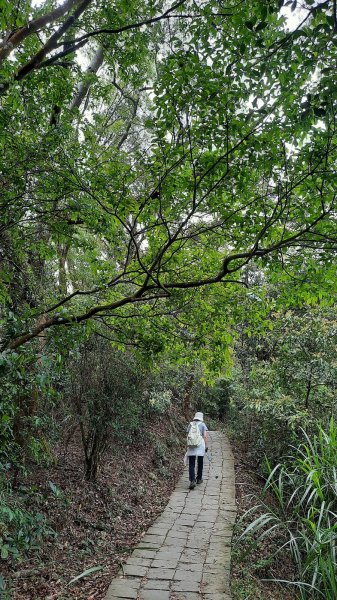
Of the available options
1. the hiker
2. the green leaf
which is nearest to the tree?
the green leaf

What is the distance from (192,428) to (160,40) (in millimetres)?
6118

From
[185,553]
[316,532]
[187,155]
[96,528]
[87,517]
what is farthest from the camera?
[87,517]

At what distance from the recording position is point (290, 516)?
6500mm

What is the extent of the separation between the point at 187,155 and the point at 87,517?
4949mm

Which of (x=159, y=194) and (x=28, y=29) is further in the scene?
(x=28, y=29)

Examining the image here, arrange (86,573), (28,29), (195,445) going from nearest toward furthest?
(28,29)
(86,573)
(195,445)

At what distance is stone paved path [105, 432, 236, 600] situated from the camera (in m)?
4.23

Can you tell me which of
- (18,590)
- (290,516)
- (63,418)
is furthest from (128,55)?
(290,516)

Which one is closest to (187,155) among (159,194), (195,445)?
(159,194)

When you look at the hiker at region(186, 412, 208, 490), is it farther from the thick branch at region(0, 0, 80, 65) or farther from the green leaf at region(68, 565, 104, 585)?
the thick branch at region(0, 0, 80, 65)

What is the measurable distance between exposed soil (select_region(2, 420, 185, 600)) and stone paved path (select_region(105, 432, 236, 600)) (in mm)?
222

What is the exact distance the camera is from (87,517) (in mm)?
5984

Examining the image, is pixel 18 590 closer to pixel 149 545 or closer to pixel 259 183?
pixel 149 545

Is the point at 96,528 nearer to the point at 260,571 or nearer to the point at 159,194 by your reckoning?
the point at 260,571
